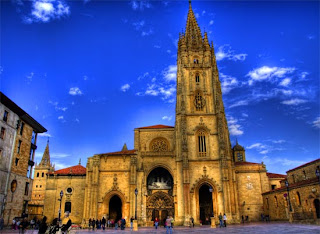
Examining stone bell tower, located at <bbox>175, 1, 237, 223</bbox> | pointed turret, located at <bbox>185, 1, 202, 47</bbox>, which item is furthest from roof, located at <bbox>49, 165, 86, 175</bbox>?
pointed turret, located at <bbox>185, 1, 202, 47</bbox>

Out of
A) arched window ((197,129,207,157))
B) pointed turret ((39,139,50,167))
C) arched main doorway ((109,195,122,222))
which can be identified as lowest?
arched main doorway ((109,195,122,222))

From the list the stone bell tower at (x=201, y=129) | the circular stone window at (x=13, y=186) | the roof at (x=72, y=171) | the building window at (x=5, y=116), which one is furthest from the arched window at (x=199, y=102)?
the circular stone window at (x=13, y=186)

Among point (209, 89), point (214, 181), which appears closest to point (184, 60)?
point (209, 89)

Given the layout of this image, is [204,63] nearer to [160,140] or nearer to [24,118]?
[160,140]

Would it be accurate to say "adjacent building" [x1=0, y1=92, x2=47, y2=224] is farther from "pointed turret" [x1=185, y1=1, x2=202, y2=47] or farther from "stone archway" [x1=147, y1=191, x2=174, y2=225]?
"pointed turret" [x1=185, y1=1, x2=202, y2=47]

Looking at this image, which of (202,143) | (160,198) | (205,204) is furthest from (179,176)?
(205,204)

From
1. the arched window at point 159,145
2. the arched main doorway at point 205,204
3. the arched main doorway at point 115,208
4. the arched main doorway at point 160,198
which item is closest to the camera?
the arched main doorway at point 160,198

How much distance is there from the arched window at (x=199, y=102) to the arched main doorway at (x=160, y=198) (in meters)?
11.3

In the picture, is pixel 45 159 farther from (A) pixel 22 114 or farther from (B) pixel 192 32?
(B) pixel 192 32

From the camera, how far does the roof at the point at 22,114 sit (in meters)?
27.1

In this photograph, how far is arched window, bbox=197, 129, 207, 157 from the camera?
125 feet

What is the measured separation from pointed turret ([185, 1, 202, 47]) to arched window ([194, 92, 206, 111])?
1030 centimetres

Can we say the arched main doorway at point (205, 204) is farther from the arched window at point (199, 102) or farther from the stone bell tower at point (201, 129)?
the arched window at point (199, 102)

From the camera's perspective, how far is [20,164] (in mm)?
30391
